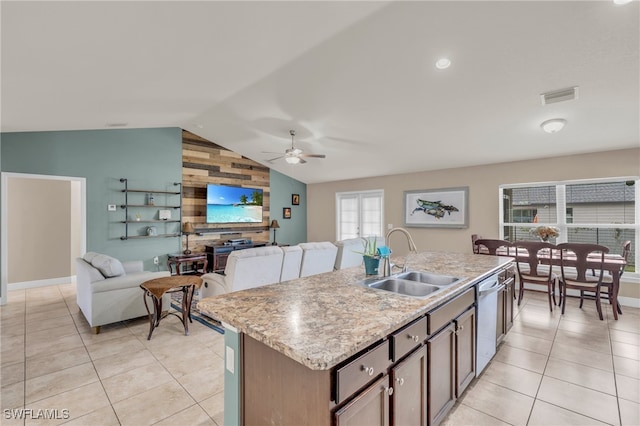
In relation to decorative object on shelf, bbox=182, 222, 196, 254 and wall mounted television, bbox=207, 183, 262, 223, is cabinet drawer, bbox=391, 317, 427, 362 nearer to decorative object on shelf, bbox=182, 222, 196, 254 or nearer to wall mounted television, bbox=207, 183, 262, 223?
decorative object on shelf, bbox=182, 222, 196, 254

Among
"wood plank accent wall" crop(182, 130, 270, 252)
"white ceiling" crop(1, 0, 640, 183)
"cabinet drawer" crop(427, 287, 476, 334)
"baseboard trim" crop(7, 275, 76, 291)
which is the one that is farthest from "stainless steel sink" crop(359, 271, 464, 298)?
"baseboard trim" crop(7, 275, 76, 291)

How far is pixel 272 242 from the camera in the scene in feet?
26.1

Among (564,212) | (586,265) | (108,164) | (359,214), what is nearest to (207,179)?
(108,164)

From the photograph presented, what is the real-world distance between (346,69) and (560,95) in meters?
2.40

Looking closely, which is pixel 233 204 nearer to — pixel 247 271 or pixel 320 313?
pixel 247 271

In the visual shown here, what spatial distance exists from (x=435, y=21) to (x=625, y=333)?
393 centimetres

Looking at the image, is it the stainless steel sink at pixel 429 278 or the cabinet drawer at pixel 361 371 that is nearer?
the cabinet drawer at pixel 361 371

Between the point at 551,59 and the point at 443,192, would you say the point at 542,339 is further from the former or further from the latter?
the point at 443,192

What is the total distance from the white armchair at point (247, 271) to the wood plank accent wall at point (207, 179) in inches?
133

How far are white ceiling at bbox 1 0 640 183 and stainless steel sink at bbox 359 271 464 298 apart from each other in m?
2.22

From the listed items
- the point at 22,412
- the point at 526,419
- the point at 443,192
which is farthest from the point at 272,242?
the point at 526,419

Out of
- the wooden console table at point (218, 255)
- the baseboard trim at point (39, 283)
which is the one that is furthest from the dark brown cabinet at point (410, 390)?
the baseboard trim at point (39, 283)

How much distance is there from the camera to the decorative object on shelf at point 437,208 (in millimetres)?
5754

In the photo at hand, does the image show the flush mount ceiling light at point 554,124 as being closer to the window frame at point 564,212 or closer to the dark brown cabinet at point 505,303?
the window frame at point 564,212
